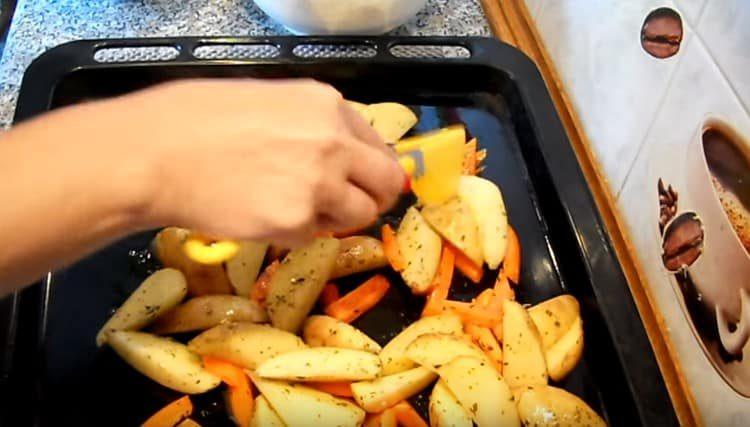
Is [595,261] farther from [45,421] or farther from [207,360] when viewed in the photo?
[45,421]

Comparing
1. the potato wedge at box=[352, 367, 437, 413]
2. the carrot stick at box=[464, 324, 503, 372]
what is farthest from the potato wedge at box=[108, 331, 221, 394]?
the carrot stick at box=[464, 324, 503, 372]

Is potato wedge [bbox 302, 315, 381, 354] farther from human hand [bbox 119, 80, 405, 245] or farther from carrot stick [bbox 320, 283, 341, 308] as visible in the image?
human hand [bbox 119, 80, 405, 245]

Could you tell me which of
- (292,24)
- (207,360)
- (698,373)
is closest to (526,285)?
(698,373)

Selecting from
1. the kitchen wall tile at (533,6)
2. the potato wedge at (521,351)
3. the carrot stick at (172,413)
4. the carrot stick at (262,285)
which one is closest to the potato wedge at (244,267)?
the carrot stick at (262,285)

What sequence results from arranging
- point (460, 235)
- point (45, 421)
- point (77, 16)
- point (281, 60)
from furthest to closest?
1. point (77, 16)
2. point (281, 60)
3. point (460, 235)
4. point (45, 421)

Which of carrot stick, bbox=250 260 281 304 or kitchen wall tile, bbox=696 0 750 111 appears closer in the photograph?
kitchen wall tile, bbox=696 0 750 111

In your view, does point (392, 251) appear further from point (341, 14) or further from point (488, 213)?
point (341, 14)

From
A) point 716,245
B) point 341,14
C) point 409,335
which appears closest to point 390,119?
point 341,14
